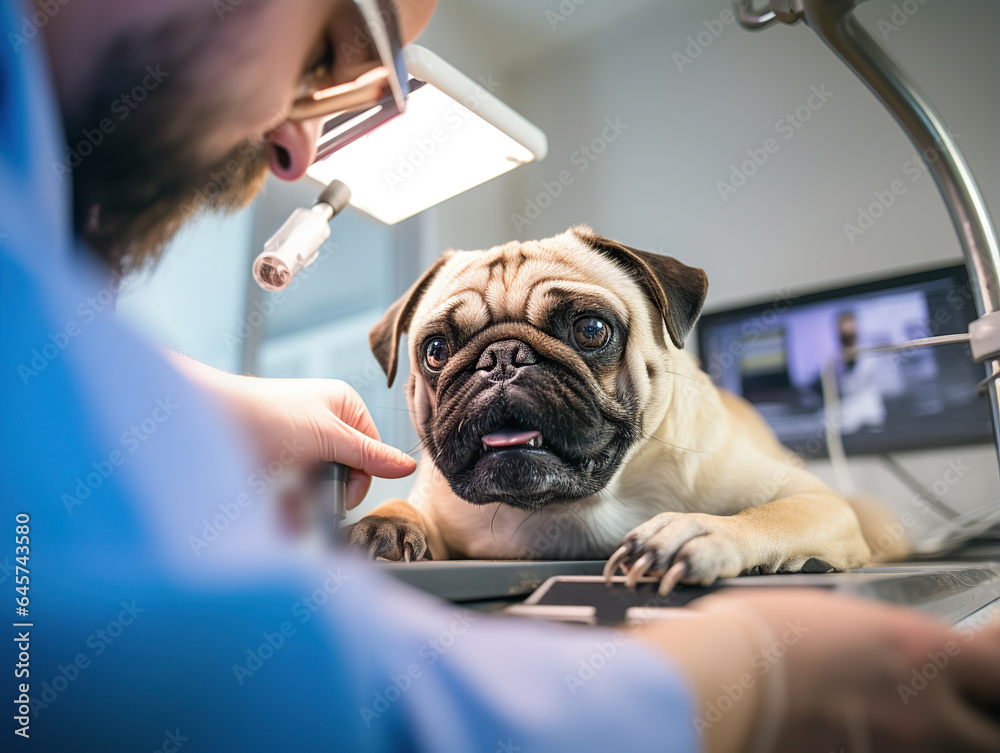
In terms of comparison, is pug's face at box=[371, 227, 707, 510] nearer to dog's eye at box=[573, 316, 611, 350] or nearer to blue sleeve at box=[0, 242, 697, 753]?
dog's eye at box=[573, 316, 611, 350]

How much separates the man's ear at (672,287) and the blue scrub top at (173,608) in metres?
0.38

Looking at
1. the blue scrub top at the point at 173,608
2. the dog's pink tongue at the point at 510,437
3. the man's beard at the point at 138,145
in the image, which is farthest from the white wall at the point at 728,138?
the blue scrub top at the point at 173,608

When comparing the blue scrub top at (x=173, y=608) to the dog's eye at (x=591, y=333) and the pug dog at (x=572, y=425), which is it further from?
the dog's eye at (x=591, y=333)

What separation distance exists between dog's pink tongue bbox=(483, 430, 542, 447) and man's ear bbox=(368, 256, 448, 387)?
0.75 feet

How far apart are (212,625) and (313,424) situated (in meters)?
0.31

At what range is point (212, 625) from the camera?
20 cm

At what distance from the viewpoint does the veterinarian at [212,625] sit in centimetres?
19

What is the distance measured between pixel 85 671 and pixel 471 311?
17.3 inches

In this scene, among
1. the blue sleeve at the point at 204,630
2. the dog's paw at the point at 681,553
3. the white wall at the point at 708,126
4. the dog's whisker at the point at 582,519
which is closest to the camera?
the blue sleeve at the point at 204,630

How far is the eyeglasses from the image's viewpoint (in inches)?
14.8

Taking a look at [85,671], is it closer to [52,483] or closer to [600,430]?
[52,483]

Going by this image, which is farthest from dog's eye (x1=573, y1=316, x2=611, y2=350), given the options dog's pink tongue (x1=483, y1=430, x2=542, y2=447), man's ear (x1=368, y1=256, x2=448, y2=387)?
man's ear (x1=368, y1=256, x2=448, y2=387)

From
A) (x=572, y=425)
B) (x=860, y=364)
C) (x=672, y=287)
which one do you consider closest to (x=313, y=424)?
(x=572, y=425)

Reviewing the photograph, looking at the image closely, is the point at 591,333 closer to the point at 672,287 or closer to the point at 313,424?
the point at 672,287
